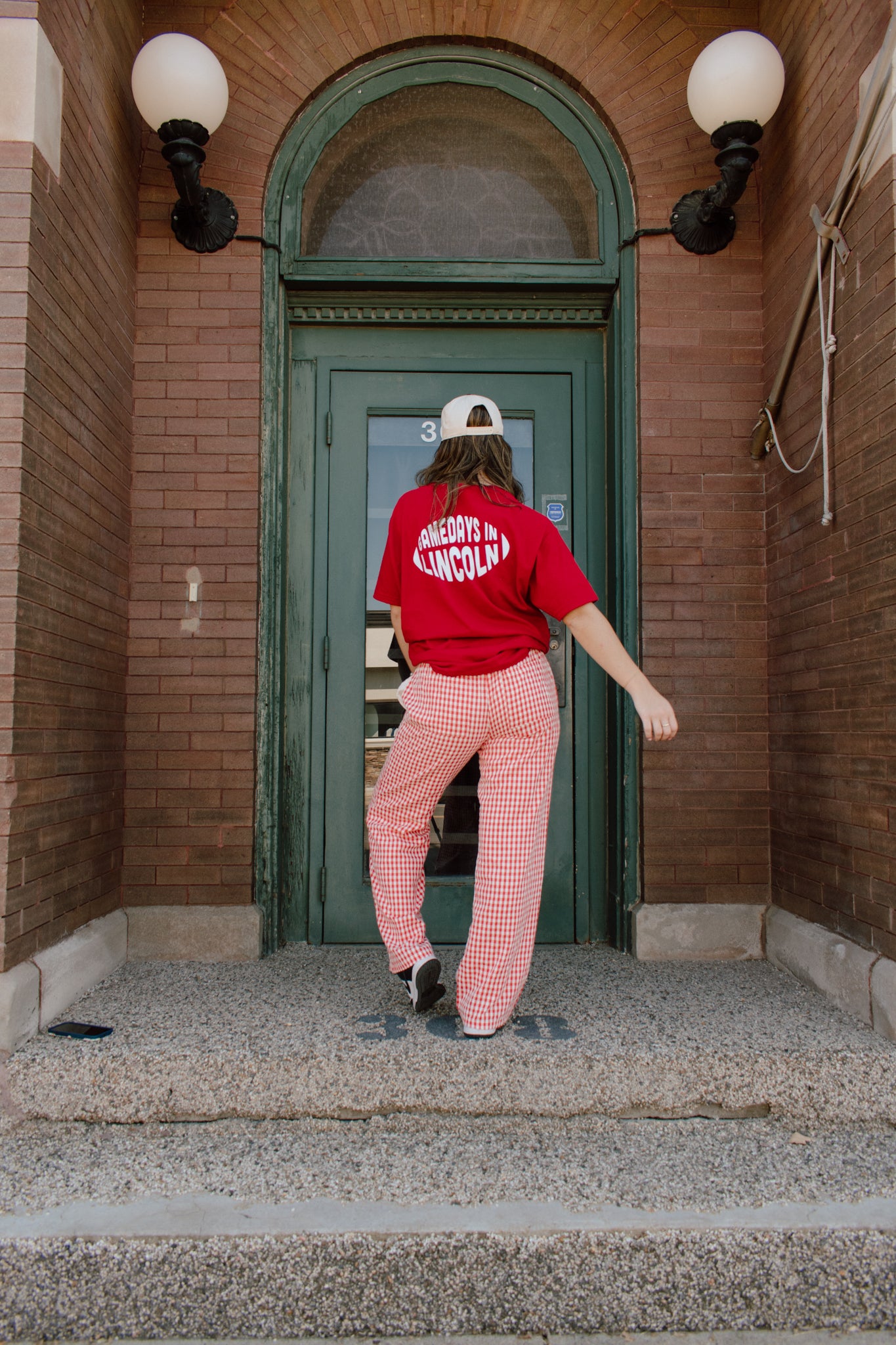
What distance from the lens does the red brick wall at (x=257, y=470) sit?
3469mm

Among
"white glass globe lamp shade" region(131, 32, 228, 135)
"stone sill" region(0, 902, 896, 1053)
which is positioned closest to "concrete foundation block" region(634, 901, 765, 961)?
"stone sill" region(0, 902, 896, 1053)

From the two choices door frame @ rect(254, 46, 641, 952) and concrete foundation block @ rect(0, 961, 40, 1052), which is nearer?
concrete foundation block @ rect(0, 961, 40, 1052)

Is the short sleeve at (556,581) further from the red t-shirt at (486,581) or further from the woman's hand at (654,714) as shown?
the woman's hand at (654,714)

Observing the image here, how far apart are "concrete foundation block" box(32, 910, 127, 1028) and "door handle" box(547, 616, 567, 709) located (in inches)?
77.3

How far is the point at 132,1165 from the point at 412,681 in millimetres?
1441

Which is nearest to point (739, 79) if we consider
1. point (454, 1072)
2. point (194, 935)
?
point (454, 1072)

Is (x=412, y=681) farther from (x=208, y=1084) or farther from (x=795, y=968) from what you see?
(x=795, y=968)

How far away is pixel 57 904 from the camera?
284cm

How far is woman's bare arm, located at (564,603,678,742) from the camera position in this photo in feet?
7.56

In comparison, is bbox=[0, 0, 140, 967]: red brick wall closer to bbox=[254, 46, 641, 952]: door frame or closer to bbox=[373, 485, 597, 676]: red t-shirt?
bbox=[254, 46, 641, 952]: door frame

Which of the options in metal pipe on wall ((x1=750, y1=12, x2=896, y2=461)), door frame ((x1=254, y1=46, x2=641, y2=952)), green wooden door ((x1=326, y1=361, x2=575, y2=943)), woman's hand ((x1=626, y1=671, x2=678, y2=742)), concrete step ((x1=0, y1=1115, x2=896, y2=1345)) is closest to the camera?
concrete step ((x1=0, y1=1115, x2=896, y2=1345))

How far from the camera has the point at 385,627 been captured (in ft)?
12.2

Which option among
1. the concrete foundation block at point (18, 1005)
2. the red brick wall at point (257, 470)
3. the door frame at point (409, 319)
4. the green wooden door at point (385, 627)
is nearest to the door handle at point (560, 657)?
the green wooden door at point (385, 627)

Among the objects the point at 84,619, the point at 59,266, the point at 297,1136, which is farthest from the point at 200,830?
the point at 59,266
